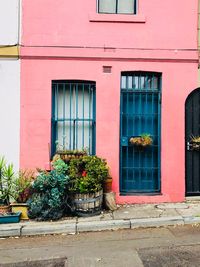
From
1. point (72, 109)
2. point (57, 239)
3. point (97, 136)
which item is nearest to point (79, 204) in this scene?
point (57, 239)

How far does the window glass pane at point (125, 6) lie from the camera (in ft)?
27.0

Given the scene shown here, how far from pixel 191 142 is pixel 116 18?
3.38 m

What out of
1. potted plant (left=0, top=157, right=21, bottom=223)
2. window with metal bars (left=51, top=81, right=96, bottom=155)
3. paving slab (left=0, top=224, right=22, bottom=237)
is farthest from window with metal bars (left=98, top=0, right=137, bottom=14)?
paving slab (left=0, top=224, right=22, bottom=237)

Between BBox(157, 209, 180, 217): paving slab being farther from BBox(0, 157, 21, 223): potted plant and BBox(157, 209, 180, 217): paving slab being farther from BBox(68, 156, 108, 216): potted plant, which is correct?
BBox(0, 157, 21, 223): potted plant

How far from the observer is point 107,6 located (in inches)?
324

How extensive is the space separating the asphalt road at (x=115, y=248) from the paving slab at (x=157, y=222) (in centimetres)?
17

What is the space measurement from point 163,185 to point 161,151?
0.79m

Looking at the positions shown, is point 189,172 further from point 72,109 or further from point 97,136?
point 72,109

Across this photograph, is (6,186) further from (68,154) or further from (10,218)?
(68,154)

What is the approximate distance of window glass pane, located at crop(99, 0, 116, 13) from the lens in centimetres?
821

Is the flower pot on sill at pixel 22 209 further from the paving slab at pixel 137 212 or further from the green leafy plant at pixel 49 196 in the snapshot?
the paving slab at pixel 137 212

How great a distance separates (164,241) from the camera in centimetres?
583

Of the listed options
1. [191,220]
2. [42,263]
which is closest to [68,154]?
[191,220]

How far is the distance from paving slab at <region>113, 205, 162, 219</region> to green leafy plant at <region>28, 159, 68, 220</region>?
45.9 inches
